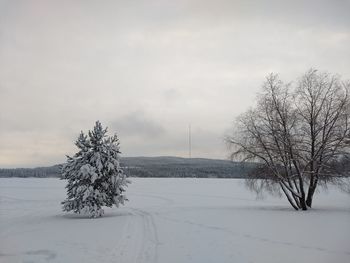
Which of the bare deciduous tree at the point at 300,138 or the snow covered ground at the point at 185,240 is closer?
the snow covered ground at the point at 185,240

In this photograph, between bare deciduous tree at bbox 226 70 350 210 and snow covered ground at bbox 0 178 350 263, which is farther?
bare deciduous tree at bbox 226 70 350 210

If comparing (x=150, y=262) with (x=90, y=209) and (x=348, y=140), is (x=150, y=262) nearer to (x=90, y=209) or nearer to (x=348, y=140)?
(x=90, y=209)

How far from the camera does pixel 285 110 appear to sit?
30266 mm

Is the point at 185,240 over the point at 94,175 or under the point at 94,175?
under

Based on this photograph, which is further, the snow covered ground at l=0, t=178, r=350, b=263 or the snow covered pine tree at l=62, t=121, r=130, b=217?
the snow covered pine tree at l=62, t=121, r=130, b=217

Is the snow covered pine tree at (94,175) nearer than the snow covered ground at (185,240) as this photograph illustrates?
No

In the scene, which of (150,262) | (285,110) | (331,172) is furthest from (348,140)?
(150,262)

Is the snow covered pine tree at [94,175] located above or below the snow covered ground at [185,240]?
above

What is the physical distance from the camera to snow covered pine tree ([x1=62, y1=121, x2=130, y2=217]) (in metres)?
27.7

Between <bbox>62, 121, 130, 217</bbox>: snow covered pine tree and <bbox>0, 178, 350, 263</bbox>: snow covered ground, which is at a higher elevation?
<bbox>62, 121, 130, 217</bbox>: snow covered pine tree

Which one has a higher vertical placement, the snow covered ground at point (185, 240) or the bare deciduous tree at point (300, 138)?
the bare deciduous tree at point (300, 138)

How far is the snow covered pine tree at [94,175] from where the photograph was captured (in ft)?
90.8

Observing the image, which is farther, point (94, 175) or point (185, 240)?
point (94, 175)

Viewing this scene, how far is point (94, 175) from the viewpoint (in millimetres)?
27594
